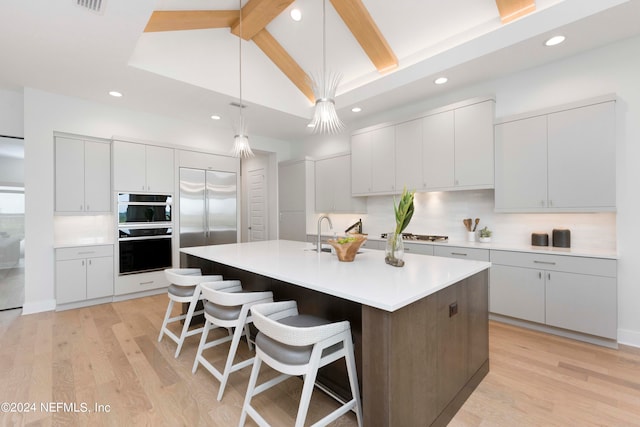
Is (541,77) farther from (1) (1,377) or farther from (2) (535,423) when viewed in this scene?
(1) (1,377)

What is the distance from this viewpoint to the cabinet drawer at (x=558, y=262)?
8.52ft

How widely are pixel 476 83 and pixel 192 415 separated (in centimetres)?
441

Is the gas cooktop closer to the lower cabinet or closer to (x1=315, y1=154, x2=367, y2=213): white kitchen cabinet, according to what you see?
the lower cabinet

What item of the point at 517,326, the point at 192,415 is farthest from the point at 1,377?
the point at 517,326

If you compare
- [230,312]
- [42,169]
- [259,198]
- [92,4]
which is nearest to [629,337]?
[230,312]

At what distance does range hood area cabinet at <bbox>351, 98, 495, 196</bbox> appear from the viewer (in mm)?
3480

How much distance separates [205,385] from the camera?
211cm

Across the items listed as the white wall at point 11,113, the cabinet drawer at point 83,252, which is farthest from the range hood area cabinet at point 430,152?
the white wall at point 11,113

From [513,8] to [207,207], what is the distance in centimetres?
477

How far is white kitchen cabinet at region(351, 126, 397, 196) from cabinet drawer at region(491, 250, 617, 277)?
67.4 inches

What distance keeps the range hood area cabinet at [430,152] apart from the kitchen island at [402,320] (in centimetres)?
178

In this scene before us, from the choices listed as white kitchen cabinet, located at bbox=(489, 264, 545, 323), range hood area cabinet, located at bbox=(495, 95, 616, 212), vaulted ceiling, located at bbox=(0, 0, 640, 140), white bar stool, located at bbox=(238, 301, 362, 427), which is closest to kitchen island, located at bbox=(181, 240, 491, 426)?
white bar stool, located at bbox=(238, 301, 362, 427)

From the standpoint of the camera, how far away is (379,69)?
3.97 meters

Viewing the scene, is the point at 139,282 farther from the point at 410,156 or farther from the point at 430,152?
the point at 430,152
